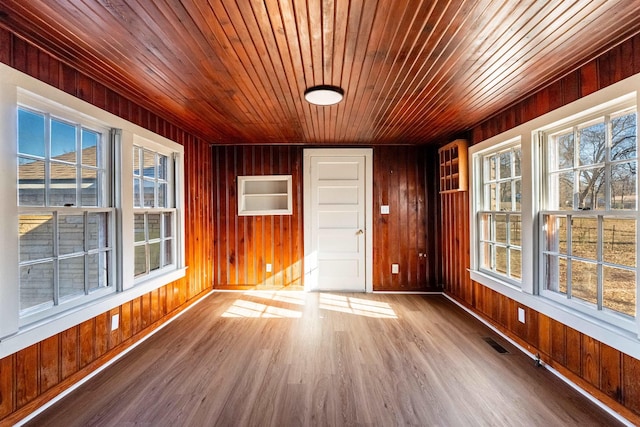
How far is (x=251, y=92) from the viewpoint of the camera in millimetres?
2545

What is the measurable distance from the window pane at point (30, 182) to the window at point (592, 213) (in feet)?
12.6

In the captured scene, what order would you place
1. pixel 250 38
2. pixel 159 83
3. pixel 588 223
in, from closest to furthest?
pixel 250 38, pixel 588 223, pixel 159 83

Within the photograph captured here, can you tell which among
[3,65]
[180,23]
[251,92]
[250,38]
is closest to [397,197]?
[251,92]

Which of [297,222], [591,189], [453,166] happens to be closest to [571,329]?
[591,189]

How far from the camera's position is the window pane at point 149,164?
10.2ft

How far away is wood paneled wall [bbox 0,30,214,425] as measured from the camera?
174 cm

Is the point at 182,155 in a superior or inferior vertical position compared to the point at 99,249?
superior

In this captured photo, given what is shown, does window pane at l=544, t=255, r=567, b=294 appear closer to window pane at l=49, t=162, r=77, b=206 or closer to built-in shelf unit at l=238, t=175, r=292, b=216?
built-in shelf unit at l=238, t=175, r=292, b=216

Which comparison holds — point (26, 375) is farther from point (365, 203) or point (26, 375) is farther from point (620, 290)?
point (365, 203)

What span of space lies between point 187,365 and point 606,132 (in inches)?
143

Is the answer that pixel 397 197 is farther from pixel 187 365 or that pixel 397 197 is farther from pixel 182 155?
pixel 187 365

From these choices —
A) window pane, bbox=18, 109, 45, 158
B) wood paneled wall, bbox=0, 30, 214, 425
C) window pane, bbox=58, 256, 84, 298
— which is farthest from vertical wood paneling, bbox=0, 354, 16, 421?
window pane, bbox=18, 109, 45, 158

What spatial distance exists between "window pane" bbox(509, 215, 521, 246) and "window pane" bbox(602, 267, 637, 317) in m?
0.90

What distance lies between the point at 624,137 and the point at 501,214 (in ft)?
4.49
